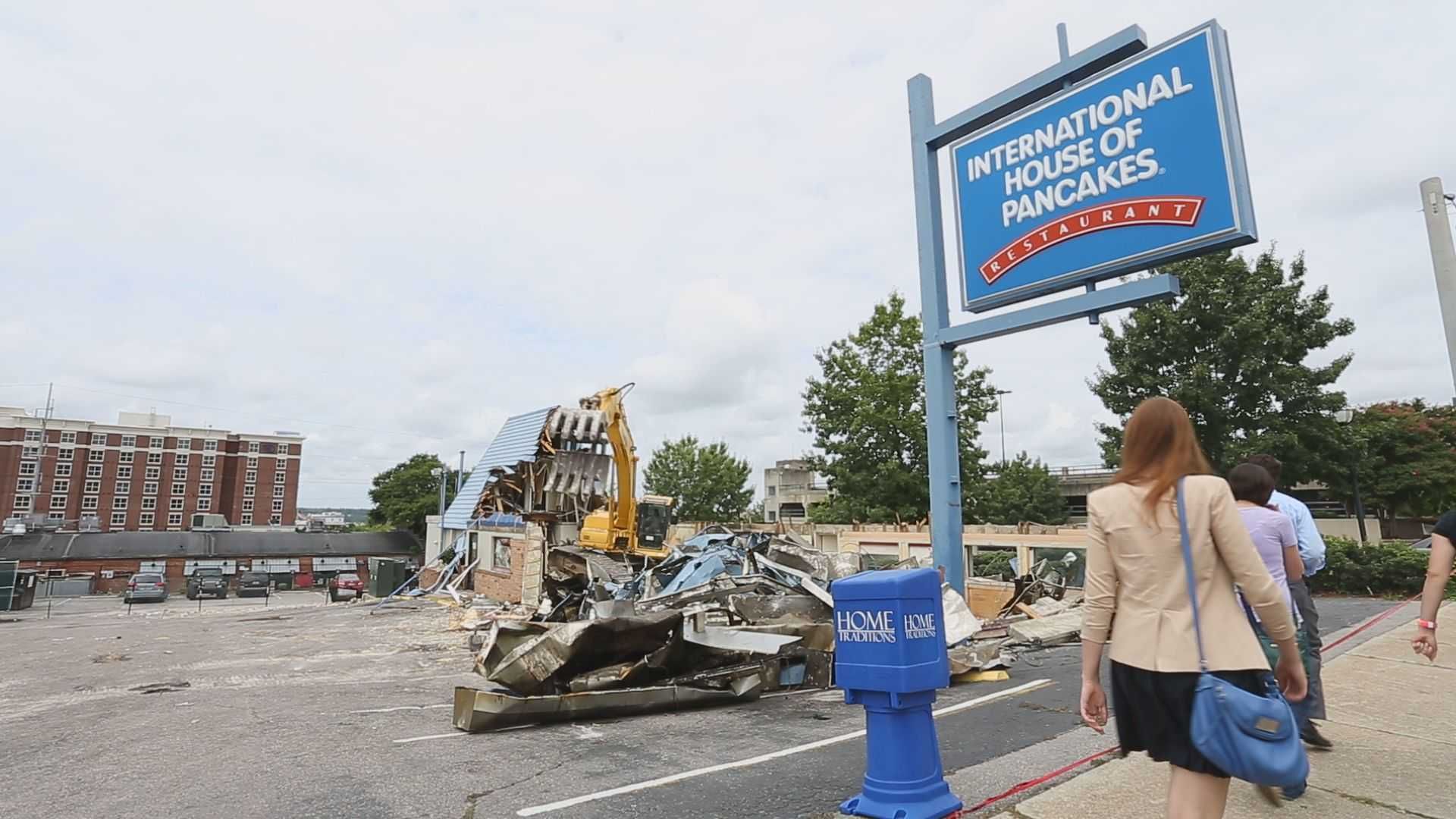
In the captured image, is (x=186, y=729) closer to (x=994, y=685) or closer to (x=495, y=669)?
(x=495, y=669)

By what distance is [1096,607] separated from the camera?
2594mm

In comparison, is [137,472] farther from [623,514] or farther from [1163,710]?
[1163,710]

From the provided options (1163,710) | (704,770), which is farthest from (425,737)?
(1163,710)

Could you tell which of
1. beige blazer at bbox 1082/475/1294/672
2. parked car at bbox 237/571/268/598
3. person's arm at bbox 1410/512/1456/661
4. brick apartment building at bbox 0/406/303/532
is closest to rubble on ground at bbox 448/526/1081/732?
person's arm at bbox 1410/512/1456/661

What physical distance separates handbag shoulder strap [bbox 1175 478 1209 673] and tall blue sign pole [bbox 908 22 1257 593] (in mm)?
4423

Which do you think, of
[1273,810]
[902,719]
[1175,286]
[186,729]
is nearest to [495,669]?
[186,729]

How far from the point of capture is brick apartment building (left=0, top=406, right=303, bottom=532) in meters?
81.2

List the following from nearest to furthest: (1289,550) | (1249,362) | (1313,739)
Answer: (1289,550), (1313,739), (1249,362)

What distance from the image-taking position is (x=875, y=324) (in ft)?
96.4

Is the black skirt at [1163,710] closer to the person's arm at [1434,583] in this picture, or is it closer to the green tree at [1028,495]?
the person's arm at [1434,583]

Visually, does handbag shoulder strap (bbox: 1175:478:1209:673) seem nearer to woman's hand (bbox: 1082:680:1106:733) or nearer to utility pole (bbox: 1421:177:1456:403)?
woman's hand (bbox: 1082:680:1106:733)

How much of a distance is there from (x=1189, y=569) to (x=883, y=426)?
25242 millimetres

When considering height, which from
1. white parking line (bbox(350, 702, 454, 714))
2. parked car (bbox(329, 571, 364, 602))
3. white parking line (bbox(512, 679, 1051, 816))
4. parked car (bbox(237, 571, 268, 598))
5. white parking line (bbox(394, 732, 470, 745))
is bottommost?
parked car (bbox(237, 571, 268, 598))

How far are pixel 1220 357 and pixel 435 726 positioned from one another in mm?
22071
